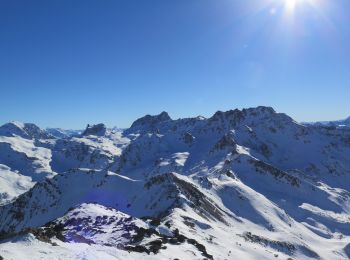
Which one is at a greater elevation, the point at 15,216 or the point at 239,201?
the point at 239,201

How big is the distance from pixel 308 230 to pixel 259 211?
25557 mm

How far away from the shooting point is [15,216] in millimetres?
185250

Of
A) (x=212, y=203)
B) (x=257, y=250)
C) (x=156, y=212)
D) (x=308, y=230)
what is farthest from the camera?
(x=308, y=230)

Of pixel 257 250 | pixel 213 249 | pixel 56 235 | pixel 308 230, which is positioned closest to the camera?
pixel 56 235

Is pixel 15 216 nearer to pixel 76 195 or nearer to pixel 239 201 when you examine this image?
pixel 76 195

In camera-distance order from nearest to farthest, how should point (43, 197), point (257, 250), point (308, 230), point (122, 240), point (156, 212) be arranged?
point (122, 240), point (257, 250), point (156, 212), point (308, 230), point (43, 197)

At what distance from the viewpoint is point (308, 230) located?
16438 centimetres

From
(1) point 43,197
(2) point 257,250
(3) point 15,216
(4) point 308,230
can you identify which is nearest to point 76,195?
(1) point 43,197

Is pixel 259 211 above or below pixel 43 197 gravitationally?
above

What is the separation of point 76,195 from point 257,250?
103556mm

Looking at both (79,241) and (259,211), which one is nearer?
(79,241)

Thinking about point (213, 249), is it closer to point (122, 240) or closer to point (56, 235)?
point (122, 240)

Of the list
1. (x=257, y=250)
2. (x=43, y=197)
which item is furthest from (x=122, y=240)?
(x=43, y=197)

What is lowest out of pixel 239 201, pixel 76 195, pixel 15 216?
pixel 15 216
